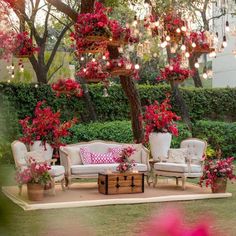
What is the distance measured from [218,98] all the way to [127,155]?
792 cm

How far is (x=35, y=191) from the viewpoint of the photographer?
9.57 meters

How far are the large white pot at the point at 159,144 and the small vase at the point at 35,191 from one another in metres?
3.57

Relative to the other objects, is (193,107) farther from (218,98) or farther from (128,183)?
(128,183)

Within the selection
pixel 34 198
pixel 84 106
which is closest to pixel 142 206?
pixel 34 198

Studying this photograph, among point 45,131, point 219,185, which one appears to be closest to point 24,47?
Answer: point 45,131

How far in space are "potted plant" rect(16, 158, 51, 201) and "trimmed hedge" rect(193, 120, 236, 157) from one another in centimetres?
793

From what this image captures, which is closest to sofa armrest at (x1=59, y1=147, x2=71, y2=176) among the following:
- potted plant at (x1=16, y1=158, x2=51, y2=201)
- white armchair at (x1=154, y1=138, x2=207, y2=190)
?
potted plant at (x1=16, y1=158, x2=51, y2=201)

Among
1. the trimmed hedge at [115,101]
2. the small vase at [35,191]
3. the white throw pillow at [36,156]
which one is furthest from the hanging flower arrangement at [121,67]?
the trimmed hedge at [115,101]

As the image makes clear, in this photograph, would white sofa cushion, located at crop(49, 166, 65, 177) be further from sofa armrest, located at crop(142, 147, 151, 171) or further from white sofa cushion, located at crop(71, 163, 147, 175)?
sofa armrest, located at crop(142, 147, 151, 171)

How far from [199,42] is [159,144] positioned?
139 inches

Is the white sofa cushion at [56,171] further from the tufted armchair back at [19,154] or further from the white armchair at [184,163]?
the white armchair at [184,163]

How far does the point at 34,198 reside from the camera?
9.57m

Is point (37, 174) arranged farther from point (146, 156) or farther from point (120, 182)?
point (146, 156)

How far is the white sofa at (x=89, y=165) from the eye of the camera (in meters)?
11.2
